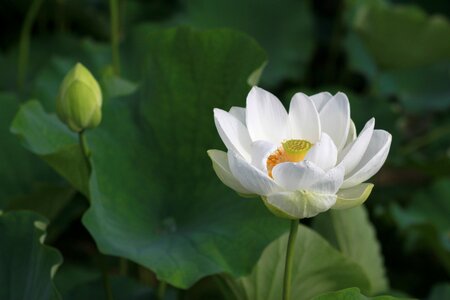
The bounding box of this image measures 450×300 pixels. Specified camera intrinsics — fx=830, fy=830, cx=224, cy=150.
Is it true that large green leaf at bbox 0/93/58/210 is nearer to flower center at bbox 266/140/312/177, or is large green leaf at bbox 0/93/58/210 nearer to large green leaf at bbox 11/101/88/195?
large green leaf at bbox 11/101/88/195

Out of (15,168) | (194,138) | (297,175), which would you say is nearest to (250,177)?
(297,175)

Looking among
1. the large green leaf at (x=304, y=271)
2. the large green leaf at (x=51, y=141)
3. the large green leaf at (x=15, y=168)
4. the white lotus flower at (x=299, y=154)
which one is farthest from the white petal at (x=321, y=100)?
the large green leaf at (x=15, y=168)

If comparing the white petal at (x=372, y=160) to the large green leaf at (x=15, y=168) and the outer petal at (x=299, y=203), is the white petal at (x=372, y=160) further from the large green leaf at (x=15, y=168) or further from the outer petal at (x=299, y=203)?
the large green leaf at (x=15, y=168)

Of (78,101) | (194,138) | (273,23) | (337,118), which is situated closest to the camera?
(337,118)

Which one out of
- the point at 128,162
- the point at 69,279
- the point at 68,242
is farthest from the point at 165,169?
the point at 68,242

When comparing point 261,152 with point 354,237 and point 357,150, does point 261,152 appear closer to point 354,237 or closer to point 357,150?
point 357,150
